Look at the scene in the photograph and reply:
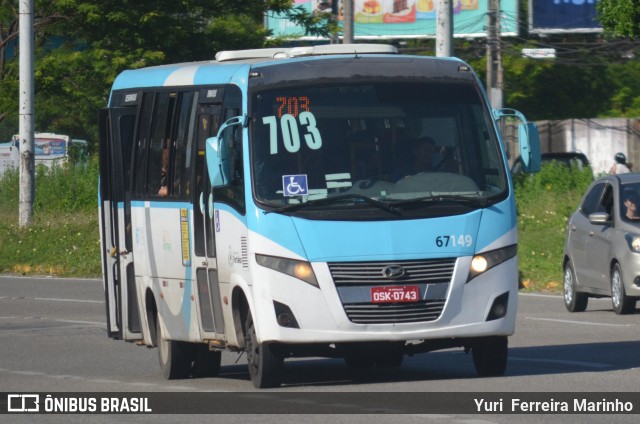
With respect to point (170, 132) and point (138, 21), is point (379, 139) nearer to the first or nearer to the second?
point (170, 132)

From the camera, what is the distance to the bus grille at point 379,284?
1149 cm

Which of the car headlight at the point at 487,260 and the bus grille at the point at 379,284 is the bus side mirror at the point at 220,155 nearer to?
the bus grille at the point at 379,284

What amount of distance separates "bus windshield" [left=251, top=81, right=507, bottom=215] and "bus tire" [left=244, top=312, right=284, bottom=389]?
100 cm

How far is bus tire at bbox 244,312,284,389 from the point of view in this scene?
1173 cm

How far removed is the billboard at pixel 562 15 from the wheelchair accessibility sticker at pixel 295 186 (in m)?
46.5

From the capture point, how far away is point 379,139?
12.1 m

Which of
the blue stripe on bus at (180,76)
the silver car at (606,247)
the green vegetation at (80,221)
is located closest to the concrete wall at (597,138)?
the green vegetation at (80,221)

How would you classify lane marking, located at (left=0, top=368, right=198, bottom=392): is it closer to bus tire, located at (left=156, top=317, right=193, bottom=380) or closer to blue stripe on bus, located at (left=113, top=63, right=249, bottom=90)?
bus tire, located at (left=156, top=317, right=193, bottom=380)

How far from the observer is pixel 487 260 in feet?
38.7

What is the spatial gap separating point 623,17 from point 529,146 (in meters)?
12.6

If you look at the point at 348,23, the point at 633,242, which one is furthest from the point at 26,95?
the point at 633,242

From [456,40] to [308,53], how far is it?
46.3m

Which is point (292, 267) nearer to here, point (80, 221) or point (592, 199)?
point (592, 199)

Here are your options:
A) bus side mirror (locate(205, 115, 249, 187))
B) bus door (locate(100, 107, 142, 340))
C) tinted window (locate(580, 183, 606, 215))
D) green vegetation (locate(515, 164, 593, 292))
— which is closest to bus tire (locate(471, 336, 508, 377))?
bus side mirror (locate(205, 115, 249, 187))
